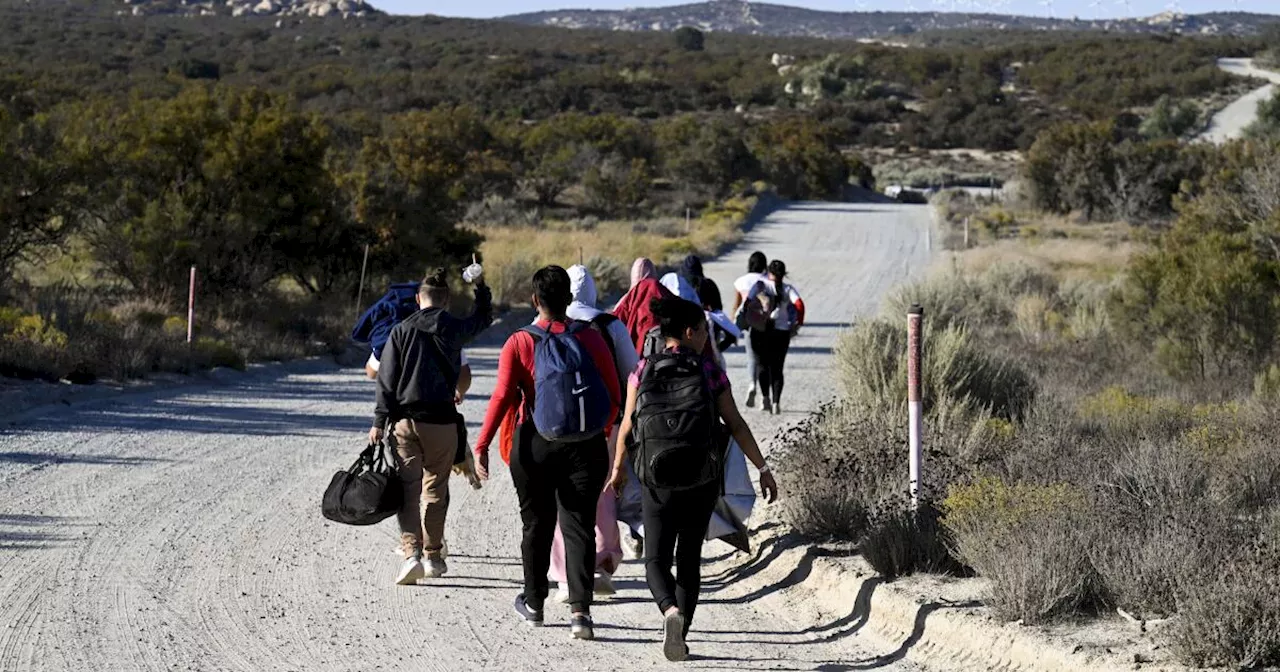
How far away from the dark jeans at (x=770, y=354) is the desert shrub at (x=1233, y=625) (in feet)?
27.8

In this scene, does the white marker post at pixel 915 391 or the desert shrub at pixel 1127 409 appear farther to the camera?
the desert shrub at pixel 1127 409

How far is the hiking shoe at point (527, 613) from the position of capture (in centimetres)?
748

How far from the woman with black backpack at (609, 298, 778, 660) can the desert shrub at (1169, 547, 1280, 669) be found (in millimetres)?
1922

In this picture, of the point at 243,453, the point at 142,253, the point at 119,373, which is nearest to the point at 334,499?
the point at 243,453

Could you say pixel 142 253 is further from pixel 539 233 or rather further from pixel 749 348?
pixel 539 233

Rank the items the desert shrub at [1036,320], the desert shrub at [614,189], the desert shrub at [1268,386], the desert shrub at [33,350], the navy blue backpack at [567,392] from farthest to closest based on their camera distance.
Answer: the desert shrub at [614,189] < the desert shrub at [1036,320] < the desert shrub at [33,350] < the desert shrub at [1268,386] < the navy blue backpack at [567,392]

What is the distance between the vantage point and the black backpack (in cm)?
659

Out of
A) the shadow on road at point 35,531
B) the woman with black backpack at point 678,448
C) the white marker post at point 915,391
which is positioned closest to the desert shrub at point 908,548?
the white marker post at point 915,391

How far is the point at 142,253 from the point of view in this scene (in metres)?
21.3

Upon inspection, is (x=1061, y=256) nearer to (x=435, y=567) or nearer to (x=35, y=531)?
(x=435, y=567)

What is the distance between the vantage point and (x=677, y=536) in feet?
22.8

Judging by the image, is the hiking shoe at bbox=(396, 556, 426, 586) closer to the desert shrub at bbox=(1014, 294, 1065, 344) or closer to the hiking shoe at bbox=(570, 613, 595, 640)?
the hiking shoe at bbox=(570, 613, 595, 640)

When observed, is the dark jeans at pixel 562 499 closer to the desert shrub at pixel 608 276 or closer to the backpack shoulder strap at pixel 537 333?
the backpack shoulder strap at pixel 537 333

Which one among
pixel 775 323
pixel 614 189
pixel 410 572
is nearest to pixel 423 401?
pixel 410 572
